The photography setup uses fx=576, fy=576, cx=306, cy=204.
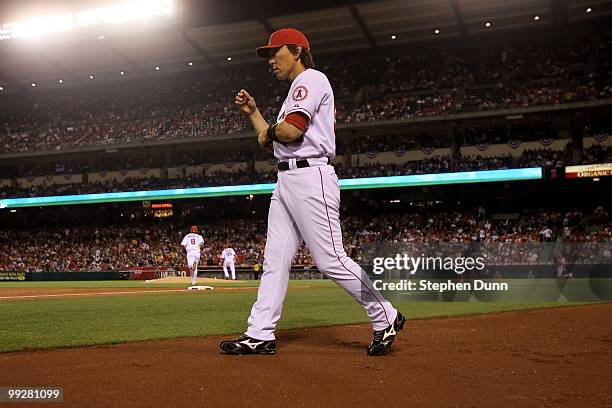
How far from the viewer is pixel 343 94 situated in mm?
32812

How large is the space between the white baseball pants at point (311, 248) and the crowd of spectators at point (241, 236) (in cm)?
1846

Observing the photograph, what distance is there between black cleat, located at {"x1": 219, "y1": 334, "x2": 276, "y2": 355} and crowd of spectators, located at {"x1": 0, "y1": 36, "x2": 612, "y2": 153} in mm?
25875

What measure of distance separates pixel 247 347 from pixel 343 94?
3020 cm

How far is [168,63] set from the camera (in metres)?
34.8

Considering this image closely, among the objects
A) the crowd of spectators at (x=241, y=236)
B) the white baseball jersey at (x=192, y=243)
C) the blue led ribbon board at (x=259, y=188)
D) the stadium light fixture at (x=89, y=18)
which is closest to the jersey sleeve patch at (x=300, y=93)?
the white baseball jersey at (x=192, y=243)

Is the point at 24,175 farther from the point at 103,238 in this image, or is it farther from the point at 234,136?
the point at 234,136

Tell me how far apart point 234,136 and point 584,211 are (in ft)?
58.4

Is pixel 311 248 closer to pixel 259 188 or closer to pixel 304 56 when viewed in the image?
pixel 304 56

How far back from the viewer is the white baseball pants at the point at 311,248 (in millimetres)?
3637

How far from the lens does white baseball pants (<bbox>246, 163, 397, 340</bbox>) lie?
11.9 ft

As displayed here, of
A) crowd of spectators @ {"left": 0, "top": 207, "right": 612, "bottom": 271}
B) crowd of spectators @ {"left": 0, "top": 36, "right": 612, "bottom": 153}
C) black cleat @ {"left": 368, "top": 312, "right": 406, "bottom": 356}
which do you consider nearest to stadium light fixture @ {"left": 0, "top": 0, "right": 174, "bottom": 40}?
crowd of spectators @ {"left": 0, "top": 36, "right": 612, "bottom": 153}

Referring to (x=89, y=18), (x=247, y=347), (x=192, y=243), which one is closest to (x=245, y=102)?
(x=247, y=347)

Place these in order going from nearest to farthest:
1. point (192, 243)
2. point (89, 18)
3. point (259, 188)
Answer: point (192, 243), point (259, 188), point (89, 18)

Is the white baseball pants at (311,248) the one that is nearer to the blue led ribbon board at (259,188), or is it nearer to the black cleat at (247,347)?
the black cleat at (247,347)
